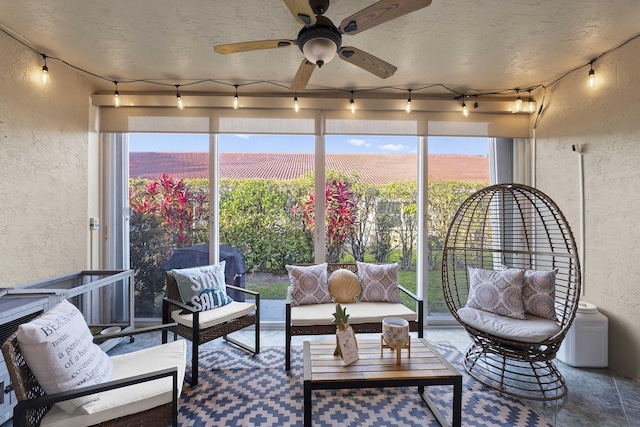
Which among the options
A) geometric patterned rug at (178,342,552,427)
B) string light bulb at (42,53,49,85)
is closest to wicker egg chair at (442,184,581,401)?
geometric patterned rug at (178,342,552,427)

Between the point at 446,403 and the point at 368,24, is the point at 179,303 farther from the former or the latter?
the point at 368,24

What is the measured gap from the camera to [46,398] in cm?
123

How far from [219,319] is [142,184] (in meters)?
1.96

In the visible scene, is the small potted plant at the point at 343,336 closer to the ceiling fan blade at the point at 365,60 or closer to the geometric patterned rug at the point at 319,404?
the geometric patterned rug at the point at 319,404

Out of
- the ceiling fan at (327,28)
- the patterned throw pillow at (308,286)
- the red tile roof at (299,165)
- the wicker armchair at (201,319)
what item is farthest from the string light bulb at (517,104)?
the wicker armchair at (201,319)

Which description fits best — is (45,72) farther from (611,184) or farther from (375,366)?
(611,184)

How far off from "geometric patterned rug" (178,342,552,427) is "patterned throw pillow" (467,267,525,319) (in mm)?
604

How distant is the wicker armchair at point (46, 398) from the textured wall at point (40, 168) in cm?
150

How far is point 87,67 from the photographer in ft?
9.22

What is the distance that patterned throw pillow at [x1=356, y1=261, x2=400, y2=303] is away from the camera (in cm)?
290

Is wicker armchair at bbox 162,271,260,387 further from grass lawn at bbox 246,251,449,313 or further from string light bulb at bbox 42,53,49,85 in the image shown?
string light bulb at bbox 42,53,49,85

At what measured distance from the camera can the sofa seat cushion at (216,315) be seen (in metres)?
→ 2.40

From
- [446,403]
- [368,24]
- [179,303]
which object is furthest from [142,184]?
[446,403]

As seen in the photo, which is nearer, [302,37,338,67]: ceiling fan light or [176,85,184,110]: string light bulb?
[302,37,338,67]: ceiling fan light
